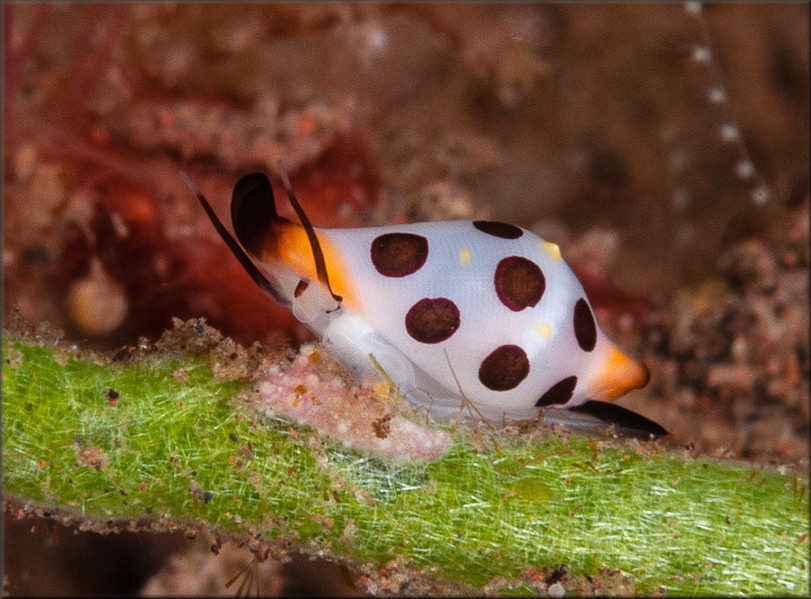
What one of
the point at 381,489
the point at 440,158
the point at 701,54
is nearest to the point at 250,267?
the point at 381,489

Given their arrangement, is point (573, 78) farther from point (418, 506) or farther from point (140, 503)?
point (140, 503)

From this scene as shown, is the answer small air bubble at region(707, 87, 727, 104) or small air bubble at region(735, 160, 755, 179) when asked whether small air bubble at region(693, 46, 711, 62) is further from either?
small air bubble at region(735, 160, 755, 179)

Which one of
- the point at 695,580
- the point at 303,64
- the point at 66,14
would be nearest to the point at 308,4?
the point at 303,64

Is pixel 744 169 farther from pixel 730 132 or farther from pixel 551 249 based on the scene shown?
pixel 551 249

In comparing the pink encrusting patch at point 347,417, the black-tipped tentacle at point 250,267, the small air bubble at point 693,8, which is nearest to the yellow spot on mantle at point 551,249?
the pink encrusting patch at point 347,417

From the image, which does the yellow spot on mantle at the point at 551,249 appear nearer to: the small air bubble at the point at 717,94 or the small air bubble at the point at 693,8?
the small air bubble at the point at 717,94

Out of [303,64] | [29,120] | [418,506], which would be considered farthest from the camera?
[303,64]
